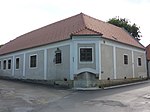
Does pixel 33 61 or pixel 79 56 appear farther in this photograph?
pixel 33 61

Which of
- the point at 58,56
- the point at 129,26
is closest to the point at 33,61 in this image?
the point at 58,56

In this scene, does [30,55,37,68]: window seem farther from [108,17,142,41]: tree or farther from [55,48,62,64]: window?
[108,17,142,41]: tree

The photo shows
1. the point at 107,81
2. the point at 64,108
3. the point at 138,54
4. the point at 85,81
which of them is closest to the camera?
the point at 64,108

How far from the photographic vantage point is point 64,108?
11664 millimetres

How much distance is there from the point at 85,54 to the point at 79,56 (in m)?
0.61

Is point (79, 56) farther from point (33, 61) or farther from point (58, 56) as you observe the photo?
point (33, 61)

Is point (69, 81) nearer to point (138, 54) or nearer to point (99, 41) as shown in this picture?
point (99, 41)

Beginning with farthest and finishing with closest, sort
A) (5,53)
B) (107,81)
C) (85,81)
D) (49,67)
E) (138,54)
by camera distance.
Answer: (5,53)
(138,54)
(49,67)
(107,81)
(85,81)

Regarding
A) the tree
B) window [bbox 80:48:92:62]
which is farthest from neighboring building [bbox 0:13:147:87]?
the tree

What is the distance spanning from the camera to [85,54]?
23109 millimetres

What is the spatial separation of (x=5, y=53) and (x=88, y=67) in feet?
59.7

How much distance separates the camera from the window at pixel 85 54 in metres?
23.0

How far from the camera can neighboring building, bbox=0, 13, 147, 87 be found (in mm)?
22922

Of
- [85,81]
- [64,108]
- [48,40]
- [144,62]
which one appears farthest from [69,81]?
[144,62]
